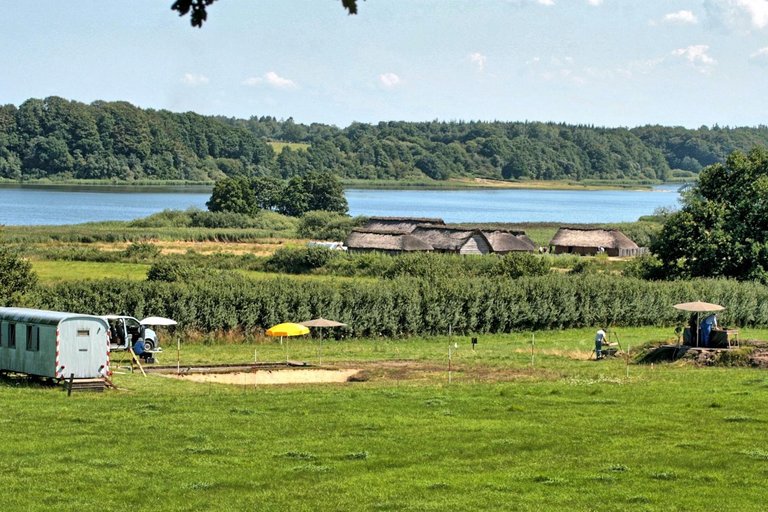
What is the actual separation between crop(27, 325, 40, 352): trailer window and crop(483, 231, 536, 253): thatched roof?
243 feet

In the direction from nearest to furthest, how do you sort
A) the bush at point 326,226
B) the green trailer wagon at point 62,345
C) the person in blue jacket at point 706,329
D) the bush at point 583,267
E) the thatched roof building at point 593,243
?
the green trailer wagon at point 62,345, the person in blue jacket at point 706,329, the bush at point 583,267, the thatched roof building at point 593,243, the bush at point 326,226

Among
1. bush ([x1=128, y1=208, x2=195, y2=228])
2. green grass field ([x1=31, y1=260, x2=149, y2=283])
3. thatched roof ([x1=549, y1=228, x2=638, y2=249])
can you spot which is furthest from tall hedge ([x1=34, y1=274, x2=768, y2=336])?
bush ([x1=128, y1=208, x2=195, y2=228])

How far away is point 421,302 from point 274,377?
55.6 ft

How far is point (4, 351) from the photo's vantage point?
34.5m

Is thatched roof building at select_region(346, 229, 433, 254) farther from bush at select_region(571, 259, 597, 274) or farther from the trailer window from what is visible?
the trailer window

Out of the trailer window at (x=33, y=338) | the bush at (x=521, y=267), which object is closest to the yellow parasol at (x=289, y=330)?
the trailer window at (x=33, y=338)

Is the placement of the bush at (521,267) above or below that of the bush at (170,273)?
above

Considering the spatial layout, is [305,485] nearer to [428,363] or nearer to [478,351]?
[428,363]

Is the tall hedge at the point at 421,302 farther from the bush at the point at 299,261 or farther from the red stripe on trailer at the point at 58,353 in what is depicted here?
the bush at the point at 299,261

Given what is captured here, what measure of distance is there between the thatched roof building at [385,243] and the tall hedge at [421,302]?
42.7 m

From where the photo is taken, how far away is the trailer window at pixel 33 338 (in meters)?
33.0

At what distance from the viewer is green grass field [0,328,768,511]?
19766 mm

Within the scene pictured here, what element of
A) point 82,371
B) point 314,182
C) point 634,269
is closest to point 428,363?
point 82,371

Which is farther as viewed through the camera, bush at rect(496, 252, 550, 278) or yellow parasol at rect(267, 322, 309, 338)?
bush at rect(496, 252, 550, 278)
